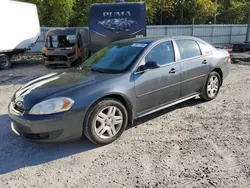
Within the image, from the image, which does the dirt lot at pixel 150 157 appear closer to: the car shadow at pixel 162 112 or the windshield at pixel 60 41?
the car shadow at pixel 162 112

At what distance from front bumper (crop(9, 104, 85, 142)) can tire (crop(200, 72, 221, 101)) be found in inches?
119

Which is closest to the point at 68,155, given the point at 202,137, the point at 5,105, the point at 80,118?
the point at 80,118

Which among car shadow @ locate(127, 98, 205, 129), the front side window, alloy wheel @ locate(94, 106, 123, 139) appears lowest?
car shadow @ locate(127, 98, 205, 129)

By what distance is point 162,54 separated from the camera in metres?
4.44

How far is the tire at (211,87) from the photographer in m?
5.30

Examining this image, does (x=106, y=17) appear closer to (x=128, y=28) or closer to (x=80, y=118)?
Answer: (x=128, y=28)

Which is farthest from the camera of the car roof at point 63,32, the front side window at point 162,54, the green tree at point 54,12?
the green tree at point 54,12

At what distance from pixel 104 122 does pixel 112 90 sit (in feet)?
1.62

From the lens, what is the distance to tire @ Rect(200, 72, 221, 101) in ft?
17.4

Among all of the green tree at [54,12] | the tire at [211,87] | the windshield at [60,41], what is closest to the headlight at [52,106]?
the tire at [211,87]

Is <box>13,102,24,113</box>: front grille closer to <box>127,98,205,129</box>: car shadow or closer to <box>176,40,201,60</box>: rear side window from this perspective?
<box>127,98,205,129</box>: car shadow

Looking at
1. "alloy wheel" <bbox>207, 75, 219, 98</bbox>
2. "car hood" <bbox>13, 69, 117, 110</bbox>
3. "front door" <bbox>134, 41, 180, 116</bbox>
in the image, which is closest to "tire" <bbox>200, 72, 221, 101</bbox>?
"alloy wheel" <bbox>207, 75, 219, 98</bbox>

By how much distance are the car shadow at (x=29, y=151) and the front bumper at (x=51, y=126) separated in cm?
26

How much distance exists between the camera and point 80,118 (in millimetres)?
3418
